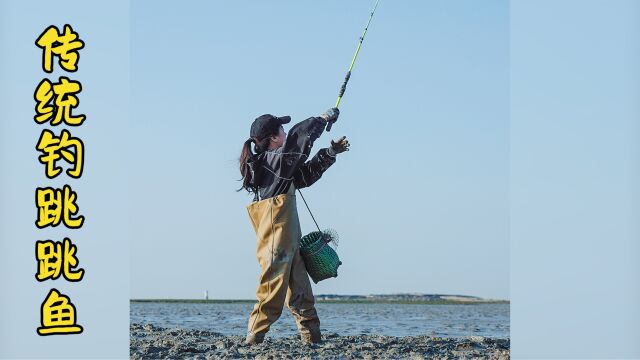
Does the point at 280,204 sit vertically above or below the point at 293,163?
below

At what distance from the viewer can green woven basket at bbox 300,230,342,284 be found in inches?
328

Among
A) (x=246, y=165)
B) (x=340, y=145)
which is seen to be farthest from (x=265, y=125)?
(x=340, y=145)

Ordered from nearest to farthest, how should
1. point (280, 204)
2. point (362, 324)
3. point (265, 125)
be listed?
1. point (280, 204)
2. point (265, 125)
3. point (362, 324)

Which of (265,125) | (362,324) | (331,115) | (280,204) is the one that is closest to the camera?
(280,204)

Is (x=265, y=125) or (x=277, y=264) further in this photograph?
(x=265, y=125)

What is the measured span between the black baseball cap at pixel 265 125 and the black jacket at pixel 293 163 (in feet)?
0.63

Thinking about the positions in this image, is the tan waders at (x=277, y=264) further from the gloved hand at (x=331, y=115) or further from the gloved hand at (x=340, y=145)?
the gloved hand at (x=331, y=115)

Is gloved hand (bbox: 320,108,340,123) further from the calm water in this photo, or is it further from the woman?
the calm water

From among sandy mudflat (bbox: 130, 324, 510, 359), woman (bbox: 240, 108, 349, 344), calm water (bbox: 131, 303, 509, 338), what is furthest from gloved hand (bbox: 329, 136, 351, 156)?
calm water (bbox: 131, 303, 509, 338)

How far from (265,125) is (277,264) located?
46.4 inches

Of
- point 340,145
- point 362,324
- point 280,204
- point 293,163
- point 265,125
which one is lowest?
point 362,324

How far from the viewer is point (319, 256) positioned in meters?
8.32

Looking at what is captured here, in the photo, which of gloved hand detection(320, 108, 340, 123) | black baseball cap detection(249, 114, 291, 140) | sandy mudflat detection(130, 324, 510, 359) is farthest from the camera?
black baseball cap detection(249, 114, 291, 140)

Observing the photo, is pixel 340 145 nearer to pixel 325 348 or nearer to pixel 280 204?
pixel 280 204
